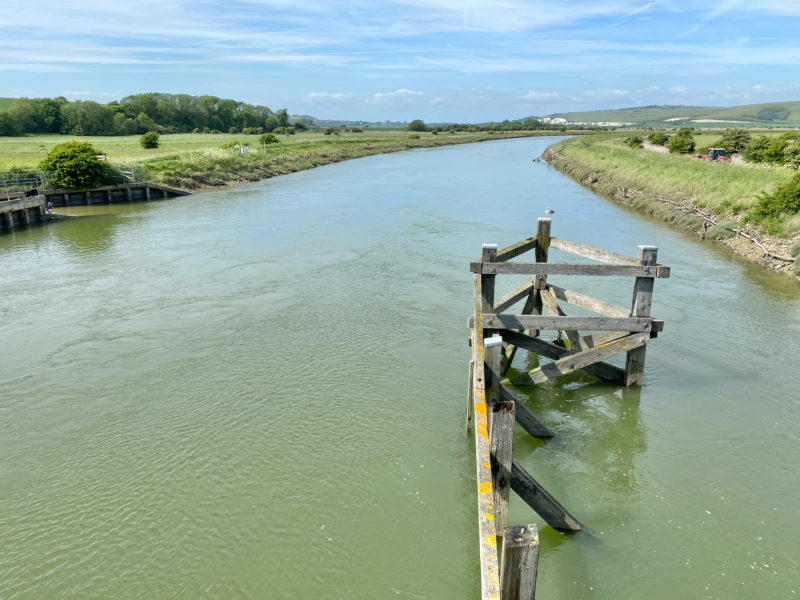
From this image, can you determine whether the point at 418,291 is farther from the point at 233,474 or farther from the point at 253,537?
the point at 253,537

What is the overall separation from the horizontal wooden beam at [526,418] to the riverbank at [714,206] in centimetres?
1377

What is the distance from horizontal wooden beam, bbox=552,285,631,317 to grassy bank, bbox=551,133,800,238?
14154 mm

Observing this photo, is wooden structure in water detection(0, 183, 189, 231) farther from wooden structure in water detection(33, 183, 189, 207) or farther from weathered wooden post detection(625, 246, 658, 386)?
weathered wooden post detection(625, 246, 658, 386)

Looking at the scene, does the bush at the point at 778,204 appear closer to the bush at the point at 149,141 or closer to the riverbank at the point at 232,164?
the riverbank at the point at 232,164

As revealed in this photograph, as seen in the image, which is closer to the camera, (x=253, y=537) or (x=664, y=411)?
(x=253, y=537)

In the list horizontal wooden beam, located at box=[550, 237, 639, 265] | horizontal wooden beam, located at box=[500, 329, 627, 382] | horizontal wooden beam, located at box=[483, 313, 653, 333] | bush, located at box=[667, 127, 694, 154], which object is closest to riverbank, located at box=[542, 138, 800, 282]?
horizontal wooden beam, located at box=[500, 329, 627, 382]

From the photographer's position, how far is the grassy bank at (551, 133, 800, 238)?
24.5m

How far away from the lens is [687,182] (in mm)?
30625

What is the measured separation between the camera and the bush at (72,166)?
34.9 metres

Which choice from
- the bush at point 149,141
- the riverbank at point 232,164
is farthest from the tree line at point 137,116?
the riverbank at point 232,164

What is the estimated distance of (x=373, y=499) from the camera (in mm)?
7871

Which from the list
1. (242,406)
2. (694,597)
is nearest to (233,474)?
(242,406)

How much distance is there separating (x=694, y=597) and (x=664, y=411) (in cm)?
429

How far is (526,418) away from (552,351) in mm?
2303
